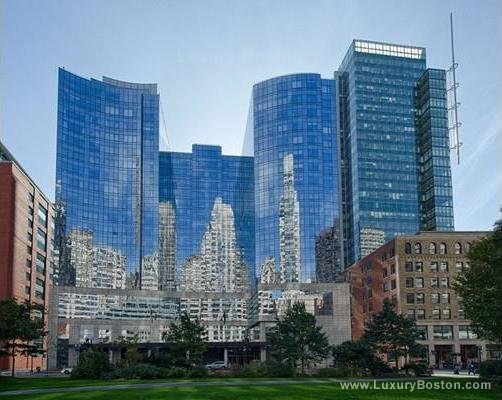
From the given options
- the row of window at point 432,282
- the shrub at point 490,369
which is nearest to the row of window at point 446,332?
the row of window at point 432,282

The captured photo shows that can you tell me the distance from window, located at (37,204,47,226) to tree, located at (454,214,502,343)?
319 feet

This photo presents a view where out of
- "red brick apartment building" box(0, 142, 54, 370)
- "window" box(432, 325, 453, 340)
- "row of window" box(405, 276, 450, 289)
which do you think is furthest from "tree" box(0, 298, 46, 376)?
"window" box(432, 325, 453, 340)

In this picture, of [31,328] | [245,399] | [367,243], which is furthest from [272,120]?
[245,399]

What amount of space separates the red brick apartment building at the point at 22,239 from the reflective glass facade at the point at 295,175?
6551 cm

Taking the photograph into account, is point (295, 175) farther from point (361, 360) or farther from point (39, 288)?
point (361, 360)

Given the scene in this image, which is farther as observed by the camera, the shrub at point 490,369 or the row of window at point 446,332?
the row of window at point 446,332

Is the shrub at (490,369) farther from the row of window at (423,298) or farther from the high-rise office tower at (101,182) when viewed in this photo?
the high-rise office tower at (101,182)

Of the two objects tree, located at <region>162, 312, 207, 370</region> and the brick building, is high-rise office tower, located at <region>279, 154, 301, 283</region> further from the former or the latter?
tree, located at <region>162, 312, 207, 370</region>

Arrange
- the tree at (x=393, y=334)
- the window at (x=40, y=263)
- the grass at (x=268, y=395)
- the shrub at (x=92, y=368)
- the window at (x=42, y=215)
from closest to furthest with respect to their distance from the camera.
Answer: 1. the grass at (x=268, y=395)
2. the shrub at (x=92, y=368)
3. the tree at (x=393, y=334)
4. the window at (x=40, y=263)
5. the window at (x=42, y=215)

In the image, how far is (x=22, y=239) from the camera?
127500 millimetres

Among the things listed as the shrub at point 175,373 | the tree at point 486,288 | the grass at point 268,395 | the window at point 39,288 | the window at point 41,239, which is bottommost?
the shrub at point 175,373

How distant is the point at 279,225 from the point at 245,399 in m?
152

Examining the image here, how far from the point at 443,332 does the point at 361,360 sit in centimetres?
6888

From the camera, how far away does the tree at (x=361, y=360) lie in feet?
223
